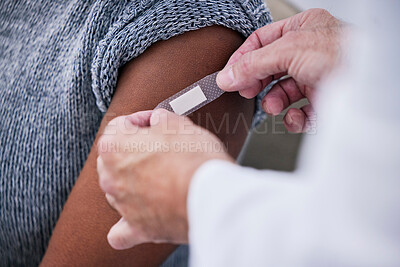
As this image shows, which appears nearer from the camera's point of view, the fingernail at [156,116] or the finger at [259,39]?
the fingernail at [156,116]

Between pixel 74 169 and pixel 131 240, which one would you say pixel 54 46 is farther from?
pixel 131 240

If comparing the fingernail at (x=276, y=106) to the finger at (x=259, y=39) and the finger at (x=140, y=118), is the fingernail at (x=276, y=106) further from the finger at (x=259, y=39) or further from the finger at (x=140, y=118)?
the finger at (x=140, y=118)

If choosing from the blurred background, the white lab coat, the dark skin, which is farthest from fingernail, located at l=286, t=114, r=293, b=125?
the white lab coat

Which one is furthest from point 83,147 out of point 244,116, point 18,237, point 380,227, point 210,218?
point 380,227

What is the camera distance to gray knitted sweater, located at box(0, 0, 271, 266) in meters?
0.66

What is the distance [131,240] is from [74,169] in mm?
296

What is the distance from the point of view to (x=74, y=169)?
29.6 inches

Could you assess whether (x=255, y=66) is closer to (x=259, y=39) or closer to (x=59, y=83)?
(x=259, y=39)

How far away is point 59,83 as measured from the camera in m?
0.75

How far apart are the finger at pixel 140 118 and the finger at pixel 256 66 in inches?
5.8

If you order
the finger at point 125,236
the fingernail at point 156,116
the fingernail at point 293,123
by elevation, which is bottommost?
the finger at point 125,236

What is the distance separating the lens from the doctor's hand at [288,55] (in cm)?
57

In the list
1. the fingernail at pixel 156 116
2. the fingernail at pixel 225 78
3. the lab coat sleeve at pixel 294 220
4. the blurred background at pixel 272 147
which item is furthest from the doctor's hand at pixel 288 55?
the blurred background at pixel 272 147

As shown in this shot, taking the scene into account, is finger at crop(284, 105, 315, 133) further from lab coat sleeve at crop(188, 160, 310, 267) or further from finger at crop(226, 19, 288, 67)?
lab coat sleeve at crop(188, 160, 310, 267)
